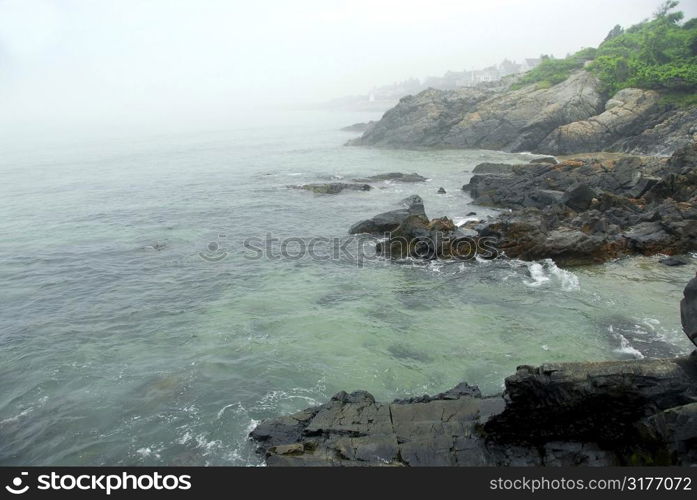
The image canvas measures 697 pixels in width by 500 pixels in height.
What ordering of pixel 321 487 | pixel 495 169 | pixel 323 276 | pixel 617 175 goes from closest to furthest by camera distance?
1. pixel 321 487
2. pixel 323 276
3. pixel 617 175
4. pixel 495 169

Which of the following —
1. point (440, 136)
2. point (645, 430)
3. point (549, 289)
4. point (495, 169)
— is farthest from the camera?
point (440, 136)

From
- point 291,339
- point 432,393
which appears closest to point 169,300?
point 291,339

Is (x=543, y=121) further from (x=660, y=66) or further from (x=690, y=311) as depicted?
(x=690, y=311)

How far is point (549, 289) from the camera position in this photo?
24.2m

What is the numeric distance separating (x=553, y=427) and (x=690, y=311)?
15.5ft

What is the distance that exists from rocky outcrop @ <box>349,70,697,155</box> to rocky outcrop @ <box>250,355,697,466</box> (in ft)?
159

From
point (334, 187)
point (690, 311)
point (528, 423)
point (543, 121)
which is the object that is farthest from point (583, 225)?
point (543, 121)

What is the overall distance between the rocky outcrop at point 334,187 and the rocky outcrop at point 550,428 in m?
38.4

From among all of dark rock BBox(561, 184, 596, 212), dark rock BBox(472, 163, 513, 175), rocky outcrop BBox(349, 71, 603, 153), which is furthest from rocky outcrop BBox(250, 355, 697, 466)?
rocky outcrop BBox(349, 71, 603, 153)

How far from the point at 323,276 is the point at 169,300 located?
8505mm

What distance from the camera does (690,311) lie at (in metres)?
11.9

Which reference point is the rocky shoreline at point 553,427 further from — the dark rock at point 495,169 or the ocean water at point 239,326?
the dark rock at point 495,169

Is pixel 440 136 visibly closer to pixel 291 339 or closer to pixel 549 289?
pixel 549 289

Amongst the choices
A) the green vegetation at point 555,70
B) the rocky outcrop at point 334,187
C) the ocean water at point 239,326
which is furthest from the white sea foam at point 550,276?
the green vegetation at point 555,70
